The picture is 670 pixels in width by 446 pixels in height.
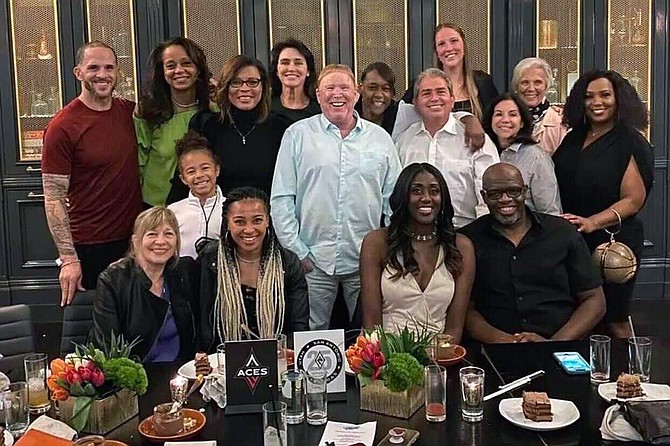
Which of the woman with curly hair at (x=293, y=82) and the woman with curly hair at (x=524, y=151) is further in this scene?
the woman with curly hair at (x=293, y=82)

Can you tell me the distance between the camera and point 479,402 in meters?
2.03

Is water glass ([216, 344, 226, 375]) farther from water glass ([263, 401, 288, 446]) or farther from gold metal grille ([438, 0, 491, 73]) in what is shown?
gold metal grille ([438, 0, 491, 73])

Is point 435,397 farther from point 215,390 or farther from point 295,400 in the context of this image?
point 215,390

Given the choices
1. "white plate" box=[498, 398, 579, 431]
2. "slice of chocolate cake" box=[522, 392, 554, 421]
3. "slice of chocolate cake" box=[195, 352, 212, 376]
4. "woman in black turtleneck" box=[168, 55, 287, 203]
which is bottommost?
"white plate" box=[498, 398, 579, 431]

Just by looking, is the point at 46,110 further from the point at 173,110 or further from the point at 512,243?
the point at 512,243

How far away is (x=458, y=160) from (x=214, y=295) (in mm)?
1254

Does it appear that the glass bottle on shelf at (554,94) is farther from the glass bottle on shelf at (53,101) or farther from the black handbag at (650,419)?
the black handbag at (650,419)

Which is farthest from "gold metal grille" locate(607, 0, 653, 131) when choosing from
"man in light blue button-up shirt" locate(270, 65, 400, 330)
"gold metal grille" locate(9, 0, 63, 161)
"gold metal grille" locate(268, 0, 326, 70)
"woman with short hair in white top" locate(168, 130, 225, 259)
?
"gold metal grille" locate(9, 0, 63, 161)

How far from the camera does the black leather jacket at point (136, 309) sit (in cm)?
277

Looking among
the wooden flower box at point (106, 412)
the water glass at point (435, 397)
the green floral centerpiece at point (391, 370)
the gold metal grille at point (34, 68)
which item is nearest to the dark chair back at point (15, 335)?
the wooden flower box at point (106, 412)

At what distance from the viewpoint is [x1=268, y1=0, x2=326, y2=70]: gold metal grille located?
5.55 metres

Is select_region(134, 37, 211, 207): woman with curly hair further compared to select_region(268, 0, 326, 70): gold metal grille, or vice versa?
select_region(268, 0, 326, 70): gold metal grille

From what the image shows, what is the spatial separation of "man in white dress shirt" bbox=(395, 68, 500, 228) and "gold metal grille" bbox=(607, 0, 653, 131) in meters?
2.50

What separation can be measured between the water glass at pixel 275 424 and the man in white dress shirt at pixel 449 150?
1836 millimetres
